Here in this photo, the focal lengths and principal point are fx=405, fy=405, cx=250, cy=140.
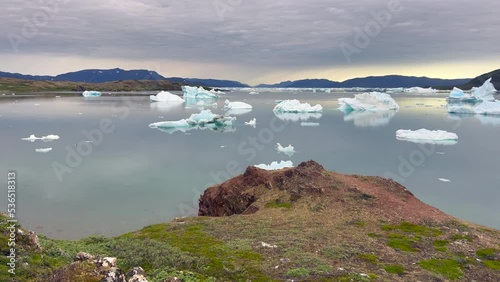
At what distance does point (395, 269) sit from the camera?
36.8 feet

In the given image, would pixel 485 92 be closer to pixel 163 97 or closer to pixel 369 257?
pixel 163 97

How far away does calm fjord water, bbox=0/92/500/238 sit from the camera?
21.6 m

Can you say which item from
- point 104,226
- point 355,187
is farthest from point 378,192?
point 104,226

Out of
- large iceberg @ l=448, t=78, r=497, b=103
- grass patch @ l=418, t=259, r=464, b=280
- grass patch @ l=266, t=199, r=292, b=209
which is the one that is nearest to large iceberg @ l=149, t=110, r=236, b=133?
grass patch @ l=266, t=199, r=292, b=209

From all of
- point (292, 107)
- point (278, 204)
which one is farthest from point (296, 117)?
point (278, 204)

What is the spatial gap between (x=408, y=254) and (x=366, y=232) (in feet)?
7.64

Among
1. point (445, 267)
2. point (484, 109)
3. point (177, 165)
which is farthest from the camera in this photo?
point (484, 109)

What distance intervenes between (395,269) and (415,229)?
15.4 ft

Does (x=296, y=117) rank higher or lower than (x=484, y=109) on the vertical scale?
lower

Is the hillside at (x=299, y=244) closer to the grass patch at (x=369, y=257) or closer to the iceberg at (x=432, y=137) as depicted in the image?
the grass patch at (x=369, y=257)

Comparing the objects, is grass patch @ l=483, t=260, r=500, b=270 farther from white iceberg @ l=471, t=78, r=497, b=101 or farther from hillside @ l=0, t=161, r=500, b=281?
white iceberg @ l=471, t=78, r=497, b=101

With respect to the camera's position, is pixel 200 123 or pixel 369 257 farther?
pixel 200 123

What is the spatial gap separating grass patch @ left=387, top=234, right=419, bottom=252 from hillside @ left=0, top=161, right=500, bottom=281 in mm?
33

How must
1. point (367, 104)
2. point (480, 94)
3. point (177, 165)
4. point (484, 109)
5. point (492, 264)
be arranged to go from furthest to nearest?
point (480, 94), point (367, 104), point (484, 109), point (177, 165), point (492, 264)
